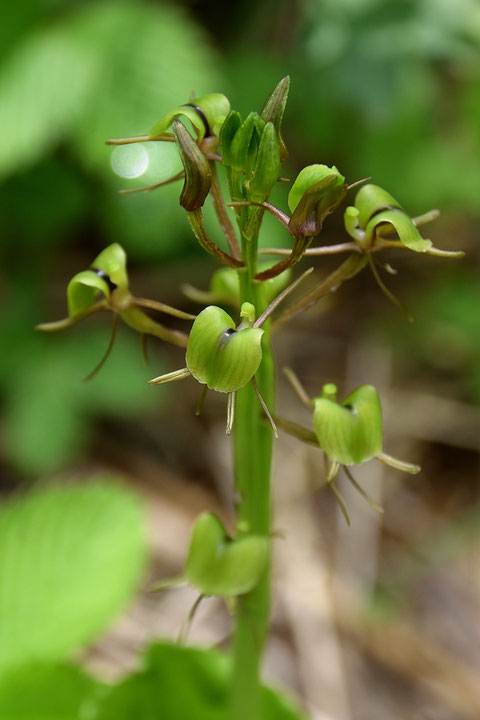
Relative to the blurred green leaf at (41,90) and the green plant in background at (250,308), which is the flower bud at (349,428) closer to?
the green plant in background at (250,308)

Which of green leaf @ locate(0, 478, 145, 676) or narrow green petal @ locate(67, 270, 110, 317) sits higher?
narrow green petal @ locate(67, 270, 110, 317)

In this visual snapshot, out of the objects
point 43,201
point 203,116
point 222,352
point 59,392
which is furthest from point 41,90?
point 222,352

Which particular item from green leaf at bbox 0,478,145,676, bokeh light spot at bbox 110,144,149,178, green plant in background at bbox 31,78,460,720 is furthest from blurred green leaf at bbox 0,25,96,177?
green plant in background at bbox 31,78,460,720

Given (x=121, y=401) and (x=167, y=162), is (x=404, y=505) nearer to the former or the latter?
(x=121, y=401)

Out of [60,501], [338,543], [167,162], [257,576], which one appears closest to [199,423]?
[338,543]

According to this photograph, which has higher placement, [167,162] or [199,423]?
[167,162]

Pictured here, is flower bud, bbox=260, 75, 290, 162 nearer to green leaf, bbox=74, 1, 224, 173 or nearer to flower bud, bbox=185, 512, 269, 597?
flower bud, bbox=185, 512, 269, 597
